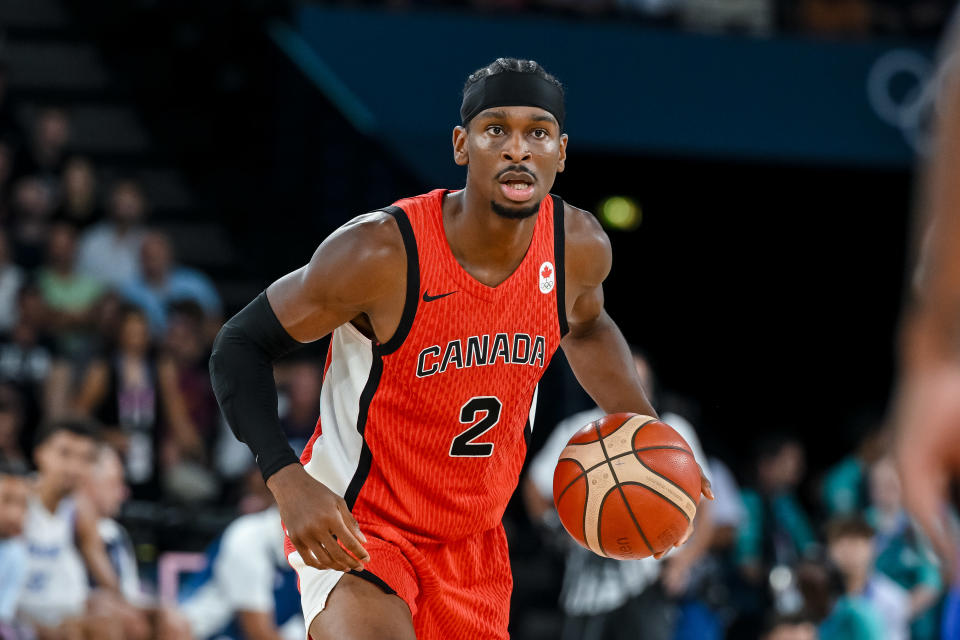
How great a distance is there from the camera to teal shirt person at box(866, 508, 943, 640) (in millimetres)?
8438

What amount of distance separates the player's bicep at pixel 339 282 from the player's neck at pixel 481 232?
0.19 m

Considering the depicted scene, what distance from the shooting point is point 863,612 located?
7539mm

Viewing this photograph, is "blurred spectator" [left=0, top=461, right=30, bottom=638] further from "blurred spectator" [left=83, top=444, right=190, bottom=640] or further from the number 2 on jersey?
the number 2 on jersey

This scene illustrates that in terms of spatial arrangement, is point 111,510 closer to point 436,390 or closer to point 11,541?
point 11,541

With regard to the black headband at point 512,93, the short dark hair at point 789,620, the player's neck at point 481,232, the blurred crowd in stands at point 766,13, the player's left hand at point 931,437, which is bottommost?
the player's left hand at point 931,437

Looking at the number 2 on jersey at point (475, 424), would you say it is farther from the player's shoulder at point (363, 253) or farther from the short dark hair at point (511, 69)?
the short dark hair at point (511, 69)

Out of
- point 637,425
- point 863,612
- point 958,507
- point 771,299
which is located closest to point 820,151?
point 771,299

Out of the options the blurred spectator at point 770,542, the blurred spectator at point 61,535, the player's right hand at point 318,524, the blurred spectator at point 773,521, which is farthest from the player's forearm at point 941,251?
the blurred spectator at point 773,521

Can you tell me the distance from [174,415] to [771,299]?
6.82 metres

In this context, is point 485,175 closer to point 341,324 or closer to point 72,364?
point 341,324

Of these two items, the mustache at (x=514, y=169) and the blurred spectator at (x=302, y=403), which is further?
the blurred spectator at (x=302, y=403)

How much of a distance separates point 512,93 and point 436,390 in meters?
0.81

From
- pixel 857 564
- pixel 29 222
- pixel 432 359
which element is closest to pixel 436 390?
pixel 432 359

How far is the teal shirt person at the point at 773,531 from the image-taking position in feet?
29.6
